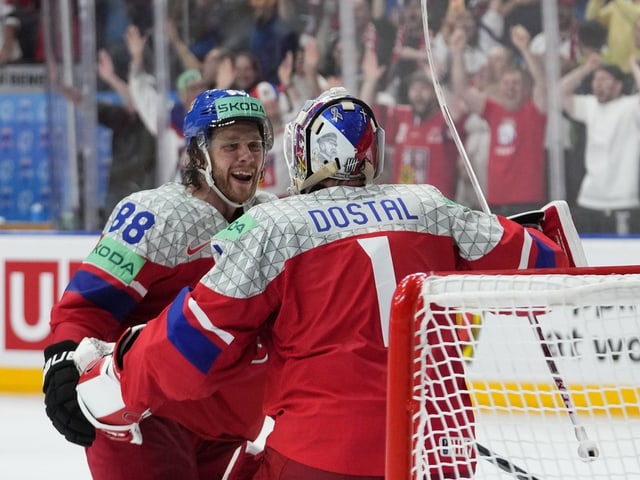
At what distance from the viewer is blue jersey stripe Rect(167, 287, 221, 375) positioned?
1877mm

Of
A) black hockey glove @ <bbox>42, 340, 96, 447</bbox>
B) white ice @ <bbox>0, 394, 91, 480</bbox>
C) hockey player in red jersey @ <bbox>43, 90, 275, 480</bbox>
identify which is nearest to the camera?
black hockey glove @ <bbox>42, 340, 96, 447</bbox>

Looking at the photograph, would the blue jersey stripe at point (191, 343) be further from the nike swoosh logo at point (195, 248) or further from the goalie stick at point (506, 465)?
the nike swoosh logo at point (195, 248)

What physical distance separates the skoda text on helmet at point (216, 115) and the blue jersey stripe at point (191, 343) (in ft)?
2.26

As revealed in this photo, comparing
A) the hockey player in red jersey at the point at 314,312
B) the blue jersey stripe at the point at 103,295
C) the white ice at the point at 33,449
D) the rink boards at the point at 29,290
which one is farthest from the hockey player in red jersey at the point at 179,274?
the rink boards at the point at 29,290

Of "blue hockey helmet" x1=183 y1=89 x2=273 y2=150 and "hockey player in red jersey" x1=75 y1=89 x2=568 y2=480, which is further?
"blue hockey helmet" x1=183 y1=89 x2=273 y2=150

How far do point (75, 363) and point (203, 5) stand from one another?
420cm

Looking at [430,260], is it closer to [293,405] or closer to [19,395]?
[293,405]

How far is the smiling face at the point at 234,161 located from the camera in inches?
99.3

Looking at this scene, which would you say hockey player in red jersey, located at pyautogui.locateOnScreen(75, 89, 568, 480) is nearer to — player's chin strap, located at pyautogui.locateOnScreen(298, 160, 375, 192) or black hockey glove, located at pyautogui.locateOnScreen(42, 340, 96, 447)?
player's chin strap, located at pyautogui.locateOnScreen(298, 160, 375, 192)

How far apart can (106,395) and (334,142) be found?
0.60 meters

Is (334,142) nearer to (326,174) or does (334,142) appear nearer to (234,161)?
(326,174)

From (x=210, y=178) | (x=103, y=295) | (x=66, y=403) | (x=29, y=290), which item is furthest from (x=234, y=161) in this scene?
(x=29, y=290)

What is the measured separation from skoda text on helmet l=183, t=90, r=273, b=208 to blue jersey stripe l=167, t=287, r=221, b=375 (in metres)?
0.69

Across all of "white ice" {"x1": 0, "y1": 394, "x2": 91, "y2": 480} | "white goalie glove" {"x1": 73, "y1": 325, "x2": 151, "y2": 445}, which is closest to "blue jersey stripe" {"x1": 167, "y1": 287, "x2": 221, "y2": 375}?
"white goalie glove" {"x1": 73, "y1": 325, "x2": 151, "y2": 445}
